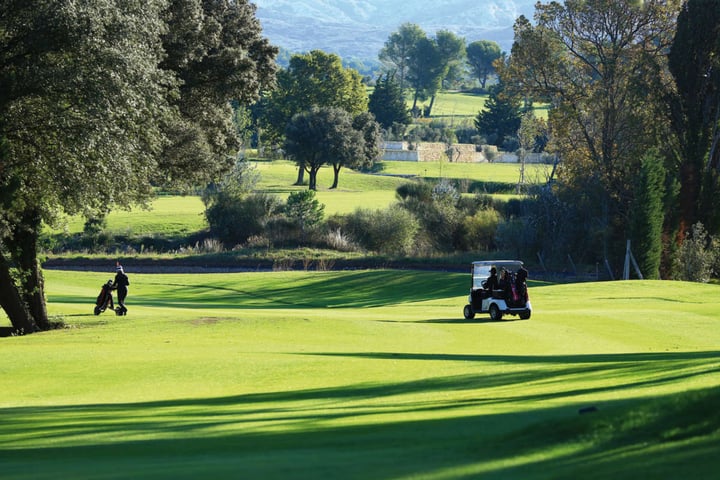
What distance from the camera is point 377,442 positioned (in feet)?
29.1

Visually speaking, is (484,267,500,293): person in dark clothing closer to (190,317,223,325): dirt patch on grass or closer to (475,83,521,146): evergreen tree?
(190,317,223,325): dirt patch on grass

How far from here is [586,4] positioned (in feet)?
192

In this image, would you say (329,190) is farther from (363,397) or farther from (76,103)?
(363,397)

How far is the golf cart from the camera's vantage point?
2827 centimetres

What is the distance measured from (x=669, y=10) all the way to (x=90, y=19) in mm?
45864

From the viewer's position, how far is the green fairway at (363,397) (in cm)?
770

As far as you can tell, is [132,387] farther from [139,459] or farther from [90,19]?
[90,19]

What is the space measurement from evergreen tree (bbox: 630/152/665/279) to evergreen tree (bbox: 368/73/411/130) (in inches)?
4399

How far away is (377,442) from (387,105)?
152 meters

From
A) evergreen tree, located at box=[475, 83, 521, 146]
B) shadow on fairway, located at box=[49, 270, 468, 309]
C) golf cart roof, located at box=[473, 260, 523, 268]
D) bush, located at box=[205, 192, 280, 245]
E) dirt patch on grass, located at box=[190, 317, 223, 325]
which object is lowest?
shadow on fairway, located at box=[49, 270, 468, 309]

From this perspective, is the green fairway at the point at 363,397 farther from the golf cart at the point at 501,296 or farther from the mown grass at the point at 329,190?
the mown grass at the point at 329,190

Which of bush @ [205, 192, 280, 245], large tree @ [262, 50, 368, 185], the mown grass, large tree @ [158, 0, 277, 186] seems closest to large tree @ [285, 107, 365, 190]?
the mown grass

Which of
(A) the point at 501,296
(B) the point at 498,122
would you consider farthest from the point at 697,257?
(B) the point at 498,122

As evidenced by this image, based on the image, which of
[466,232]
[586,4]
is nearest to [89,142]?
[586,4]
